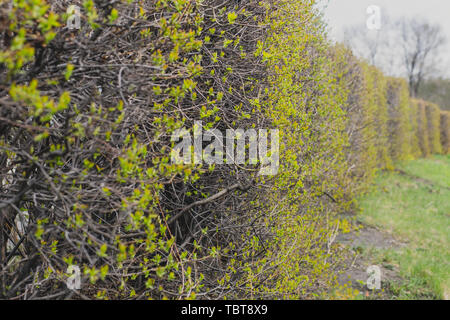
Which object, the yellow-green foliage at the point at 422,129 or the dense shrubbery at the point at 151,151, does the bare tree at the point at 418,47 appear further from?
the dense shrubbery at the point at 151,151

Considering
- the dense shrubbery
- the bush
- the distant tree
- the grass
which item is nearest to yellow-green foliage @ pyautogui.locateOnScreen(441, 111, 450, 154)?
the bush

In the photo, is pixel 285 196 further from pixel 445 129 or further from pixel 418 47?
pixel 418 47

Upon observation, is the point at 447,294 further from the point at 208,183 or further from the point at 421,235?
the point at 208,183

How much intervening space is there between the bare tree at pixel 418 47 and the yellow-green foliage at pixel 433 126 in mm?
18016

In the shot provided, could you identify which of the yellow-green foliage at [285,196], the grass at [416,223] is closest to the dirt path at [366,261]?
the grass at [416,223]

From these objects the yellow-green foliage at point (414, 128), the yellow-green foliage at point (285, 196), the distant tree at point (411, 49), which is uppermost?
the distant tree at point (411, 49)

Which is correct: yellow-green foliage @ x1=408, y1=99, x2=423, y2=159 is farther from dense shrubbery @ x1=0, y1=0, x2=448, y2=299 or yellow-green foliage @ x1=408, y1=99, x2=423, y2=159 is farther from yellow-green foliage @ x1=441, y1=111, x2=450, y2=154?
dense shrubbery @ x1=0, y1=0, x2=448, y2=299

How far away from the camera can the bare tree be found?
1496 inches

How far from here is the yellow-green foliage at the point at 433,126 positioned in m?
20.0

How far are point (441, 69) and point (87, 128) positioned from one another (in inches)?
1641

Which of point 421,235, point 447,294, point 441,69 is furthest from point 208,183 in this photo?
point 441,69

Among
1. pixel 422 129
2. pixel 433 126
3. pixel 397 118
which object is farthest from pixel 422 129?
pixel 397 118

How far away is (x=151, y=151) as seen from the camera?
2818 millimetres

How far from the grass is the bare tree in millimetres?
29312
